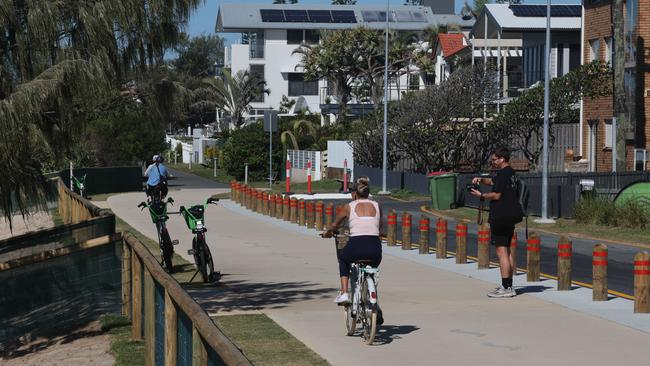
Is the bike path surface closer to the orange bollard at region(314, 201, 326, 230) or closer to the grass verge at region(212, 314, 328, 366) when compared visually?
the grass verge at region(212, 314, 328, 366)

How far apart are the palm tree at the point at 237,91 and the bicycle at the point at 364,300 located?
3194 inches

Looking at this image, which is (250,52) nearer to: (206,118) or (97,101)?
(206,118)

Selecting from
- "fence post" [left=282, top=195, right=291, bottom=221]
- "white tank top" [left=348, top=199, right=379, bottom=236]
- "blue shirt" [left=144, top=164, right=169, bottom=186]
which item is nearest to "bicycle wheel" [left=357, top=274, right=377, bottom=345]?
"white tank top" [left=348, top=199, right=379, bottom=236]

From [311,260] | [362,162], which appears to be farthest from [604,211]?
[362,162]

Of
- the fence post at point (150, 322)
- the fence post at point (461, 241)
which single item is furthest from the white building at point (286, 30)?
the fence post at point (150, 322)

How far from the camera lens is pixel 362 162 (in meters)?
54.9

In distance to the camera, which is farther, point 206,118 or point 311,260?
point 206,118

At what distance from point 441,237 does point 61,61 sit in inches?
414

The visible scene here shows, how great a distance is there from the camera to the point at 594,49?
44844mm

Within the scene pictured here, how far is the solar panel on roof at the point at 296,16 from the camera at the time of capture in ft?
318

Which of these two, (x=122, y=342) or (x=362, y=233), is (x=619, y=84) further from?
(x=122, y=342)

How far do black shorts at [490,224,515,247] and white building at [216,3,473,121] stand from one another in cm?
7987

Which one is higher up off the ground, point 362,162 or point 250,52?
point 250,52

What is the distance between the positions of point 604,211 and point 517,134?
17449 millimetres
